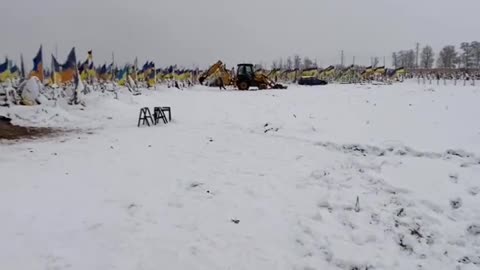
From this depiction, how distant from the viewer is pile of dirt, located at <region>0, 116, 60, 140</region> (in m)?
12.1

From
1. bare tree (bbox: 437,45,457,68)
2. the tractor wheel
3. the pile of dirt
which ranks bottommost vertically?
the pile of dirt

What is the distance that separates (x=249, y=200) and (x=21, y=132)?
975 centimetres

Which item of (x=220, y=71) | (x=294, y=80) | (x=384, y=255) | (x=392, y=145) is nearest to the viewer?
(x=384, y=255)

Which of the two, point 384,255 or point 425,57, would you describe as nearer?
point 384,255

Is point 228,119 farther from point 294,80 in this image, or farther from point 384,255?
point 294,80

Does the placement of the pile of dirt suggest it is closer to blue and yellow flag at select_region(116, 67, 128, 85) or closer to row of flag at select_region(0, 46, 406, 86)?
row of flag at select_region(0, 46, 406, 86)

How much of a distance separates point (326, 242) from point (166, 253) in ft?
6.14

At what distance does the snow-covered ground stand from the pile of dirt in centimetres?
110

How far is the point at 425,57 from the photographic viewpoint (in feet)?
333

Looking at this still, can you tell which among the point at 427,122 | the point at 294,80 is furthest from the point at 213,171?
the point at 294,80

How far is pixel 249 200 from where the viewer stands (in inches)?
249

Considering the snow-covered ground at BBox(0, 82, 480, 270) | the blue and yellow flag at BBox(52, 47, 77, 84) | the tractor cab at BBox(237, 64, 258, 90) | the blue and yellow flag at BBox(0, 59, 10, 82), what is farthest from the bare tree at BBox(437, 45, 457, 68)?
the snow-covered ground at BBox(0, 82, 480, 270)

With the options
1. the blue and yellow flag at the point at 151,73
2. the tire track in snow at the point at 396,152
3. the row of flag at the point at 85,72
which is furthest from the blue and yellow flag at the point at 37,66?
the tire track in snow at the point at 396,152

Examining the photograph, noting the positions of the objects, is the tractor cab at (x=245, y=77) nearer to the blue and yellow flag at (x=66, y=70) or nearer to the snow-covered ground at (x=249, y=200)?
the blue and yellow flag at (x=66, y=70)
